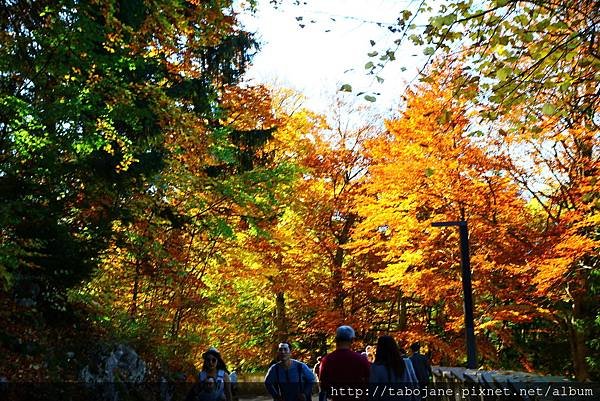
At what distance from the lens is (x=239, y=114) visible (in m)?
23.5

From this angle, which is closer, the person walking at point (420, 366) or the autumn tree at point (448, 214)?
the person walking at point (420, 366)

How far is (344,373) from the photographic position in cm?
667

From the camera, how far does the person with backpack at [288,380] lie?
795 cm

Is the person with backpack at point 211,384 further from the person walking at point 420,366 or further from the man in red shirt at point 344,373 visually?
the person walking at point 420,366

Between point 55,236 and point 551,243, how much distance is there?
1331 centimetres

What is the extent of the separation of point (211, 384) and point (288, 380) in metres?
0.97

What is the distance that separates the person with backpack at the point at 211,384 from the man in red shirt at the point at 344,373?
1.90 meters

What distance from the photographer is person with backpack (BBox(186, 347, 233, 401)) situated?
8.09 meters

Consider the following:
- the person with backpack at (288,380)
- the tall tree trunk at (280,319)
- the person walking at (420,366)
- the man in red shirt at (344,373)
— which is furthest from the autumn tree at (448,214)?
the man in red shirt at (344,373)

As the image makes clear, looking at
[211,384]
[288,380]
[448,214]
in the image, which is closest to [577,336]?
[448,214]

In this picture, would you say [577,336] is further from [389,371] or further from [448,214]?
[389,371]

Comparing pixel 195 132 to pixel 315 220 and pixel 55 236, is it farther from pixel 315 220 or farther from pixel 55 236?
pixel 315 220

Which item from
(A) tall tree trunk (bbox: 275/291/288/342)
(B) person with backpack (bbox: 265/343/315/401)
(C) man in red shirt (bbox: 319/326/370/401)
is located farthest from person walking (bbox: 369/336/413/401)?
(A) tall tree trunk (bbox: 275/291/288/342)

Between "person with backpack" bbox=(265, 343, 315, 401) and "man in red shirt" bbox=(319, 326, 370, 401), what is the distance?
48.2 inches
